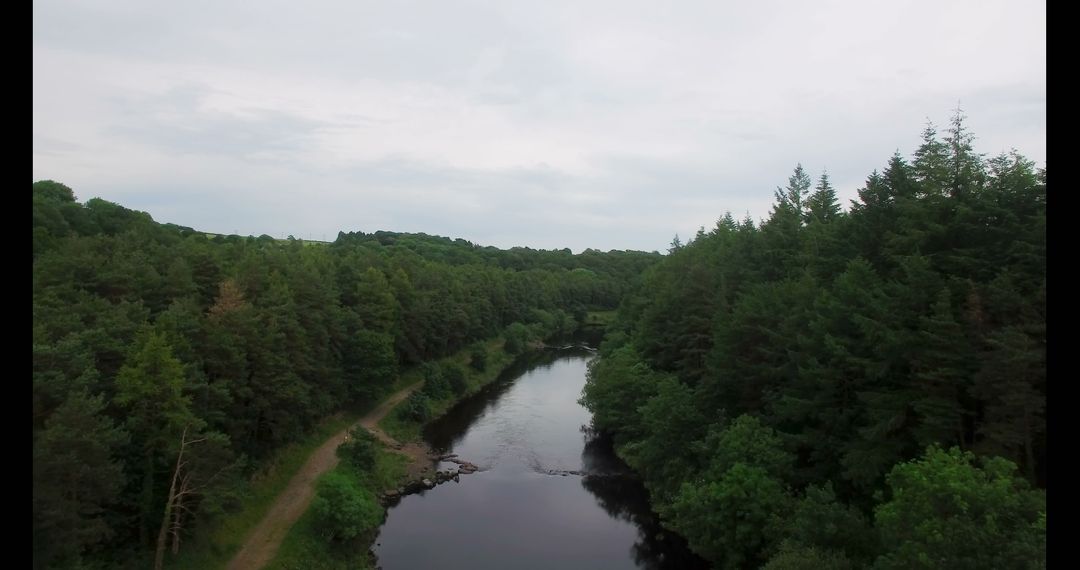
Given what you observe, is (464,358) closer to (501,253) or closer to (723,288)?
(723,288)

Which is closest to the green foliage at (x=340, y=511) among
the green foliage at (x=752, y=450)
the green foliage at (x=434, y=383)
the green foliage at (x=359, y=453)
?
the green foliage at (x=359, y=453)

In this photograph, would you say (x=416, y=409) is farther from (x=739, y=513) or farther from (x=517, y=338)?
(x=517, y=338)

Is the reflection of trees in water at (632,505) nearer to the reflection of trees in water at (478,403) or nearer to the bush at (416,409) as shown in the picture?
the reflection of trees in water at (478,403)

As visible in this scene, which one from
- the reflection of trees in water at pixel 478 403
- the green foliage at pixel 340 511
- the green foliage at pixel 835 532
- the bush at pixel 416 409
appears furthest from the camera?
the bush at pixel 416 409

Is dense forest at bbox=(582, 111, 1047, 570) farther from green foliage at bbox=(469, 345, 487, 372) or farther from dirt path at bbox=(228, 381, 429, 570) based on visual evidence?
green foliage at bbox=(469, 345, 487, 372)

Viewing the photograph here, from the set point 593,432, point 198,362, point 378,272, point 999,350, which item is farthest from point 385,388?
point 999,350
